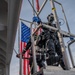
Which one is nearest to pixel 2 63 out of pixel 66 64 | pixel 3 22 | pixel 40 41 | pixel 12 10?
pixel 3 22

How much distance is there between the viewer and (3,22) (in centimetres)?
449

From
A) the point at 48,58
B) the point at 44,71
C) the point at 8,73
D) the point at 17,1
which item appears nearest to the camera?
the point at 44,71

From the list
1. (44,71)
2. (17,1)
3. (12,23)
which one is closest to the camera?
(44,71)

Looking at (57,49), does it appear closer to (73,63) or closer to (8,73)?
(73,63)

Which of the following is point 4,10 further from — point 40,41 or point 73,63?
point 73,63

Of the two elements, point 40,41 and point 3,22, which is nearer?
Result: point 40,41

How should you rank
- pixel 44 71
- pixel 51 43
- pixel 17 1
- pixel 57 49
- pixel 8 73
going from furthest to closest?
pixel 8 73
pixel 17 1
pixel 57 49
pixel 51 43
pixel 44 71

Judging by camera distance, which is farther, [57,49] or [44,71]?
[57,49]

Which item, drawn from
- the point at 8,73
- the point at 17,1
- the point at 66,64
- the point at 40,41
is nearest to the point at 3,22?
the point at 17,1

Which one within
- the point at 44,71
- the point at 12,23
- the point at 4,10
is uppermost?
the point at 4,10

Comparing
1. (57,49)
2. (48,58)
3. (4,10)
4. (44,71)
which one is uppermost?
(4,10)

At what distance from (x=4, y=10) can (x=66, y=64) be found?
9.36 feet

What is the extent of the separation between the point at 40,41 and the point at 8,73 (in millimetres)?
7140

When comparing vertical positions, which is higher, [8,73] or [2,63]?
[2,63]
